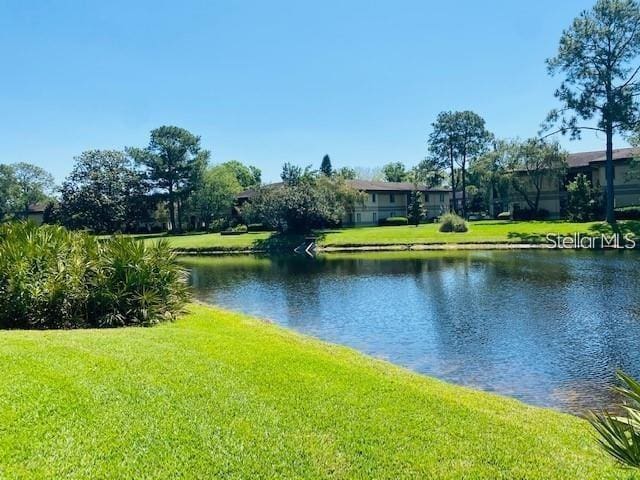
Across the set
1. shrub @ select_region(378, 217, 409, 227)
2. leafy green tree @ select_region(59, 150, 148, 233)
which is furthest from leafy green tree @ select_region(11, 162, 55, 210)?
shrub @ select_region(378, 217, 409, 227)

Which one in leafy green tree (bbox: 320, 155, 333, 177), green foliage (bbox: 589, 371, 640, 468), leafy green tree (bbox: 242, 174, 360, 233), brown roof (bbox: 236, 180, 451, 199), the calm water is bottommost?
the calm water

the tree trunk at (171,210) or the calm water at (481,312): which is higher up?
the tree trunk at (171,210)

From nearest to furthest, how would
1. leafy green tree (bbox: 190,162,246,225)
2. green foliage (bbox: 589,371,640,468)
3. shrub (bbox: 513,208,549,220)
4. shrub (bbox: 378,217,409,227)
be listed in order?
green foliage (bbox: 589,371,640,468) < shrub (bbox: 513,208,549,220) < shrub (bbox: 378,217,409,227) < leafy green tree (bbox: 190,162,246,225)

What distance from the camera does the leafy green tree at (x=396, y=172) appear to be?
122125 millimetres

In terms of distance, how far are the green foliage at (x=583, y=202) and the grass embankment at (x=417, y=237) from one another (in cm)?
287

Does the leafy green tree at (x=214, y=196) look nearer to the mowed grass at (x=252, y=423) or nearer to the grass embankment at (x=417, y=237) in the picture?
the grass embankment at (x=417, y=237)

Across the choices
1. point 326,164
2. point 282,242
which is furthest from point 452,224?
point 326,164

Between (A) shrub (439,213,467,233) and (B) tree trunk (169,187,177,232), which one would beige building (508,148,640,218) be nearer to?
(A) shrub (439,213,467,233)

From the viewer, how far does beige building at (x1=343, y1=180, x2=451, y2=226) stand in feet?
230

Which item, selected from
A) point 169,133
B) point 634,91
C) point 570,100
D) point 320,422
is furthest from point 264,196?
point 320,422

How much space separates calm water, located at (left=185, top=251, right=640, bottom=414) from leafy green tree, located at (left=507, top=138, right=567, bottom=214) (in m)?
26.3

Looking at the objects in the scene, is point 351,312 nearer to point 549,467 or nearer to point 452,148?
point 549,467

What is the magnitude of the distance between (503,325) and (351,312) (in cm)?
559

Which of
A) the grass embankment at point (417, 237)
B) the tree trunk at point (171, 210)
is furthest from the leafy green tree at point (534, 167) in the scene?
the tree trunk at point (171, 210)
